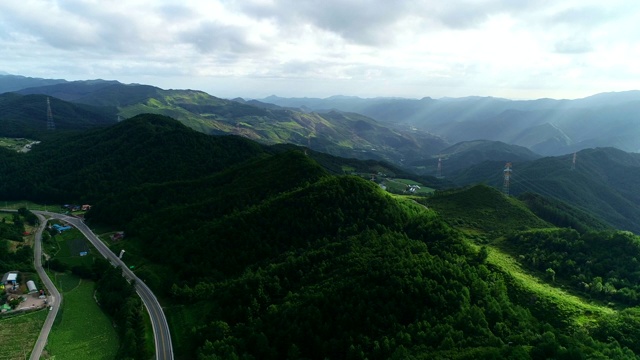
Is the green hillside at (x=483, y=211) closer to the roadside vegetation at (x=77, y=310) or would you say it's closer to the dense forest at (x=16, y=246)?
the roadside vegetation at (x=77, y=310)

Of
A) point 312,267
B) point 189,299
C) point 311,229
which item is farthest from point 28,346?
point 311,229

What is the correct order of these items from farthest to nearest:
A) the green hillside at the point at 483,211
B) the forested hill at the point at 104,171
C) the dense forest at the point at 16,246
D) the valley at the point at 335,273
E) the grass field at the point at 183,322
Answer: the forested hill at the point at 104,171 < the green hillside at the point at 483,211 < the dense forest at the point at 16,246 < the grass field at the point at 183,322 < the valley at the point at 335,273

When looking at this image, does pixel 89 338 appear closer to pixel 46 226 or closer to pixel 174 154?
pixel 46 226

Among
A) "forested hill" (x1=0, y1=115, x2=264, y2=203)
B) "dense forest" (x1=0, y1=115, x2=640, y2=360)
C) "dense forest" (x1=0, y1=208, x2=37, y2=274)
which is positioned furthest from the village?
"forested hill" (x1=0, y1=115, x2=264, y2=203)

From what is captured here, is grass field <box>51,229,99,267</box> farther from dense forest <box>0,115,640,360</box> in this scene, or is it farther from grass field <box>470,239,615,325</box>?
grass field <box>470,239,615,325</box>

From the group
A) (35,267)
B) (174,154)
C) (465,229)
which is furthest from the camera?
(174,154)

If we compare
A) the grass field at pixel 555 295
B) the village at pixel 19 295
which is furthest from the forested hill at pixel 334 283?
the village at pixel 19 295
